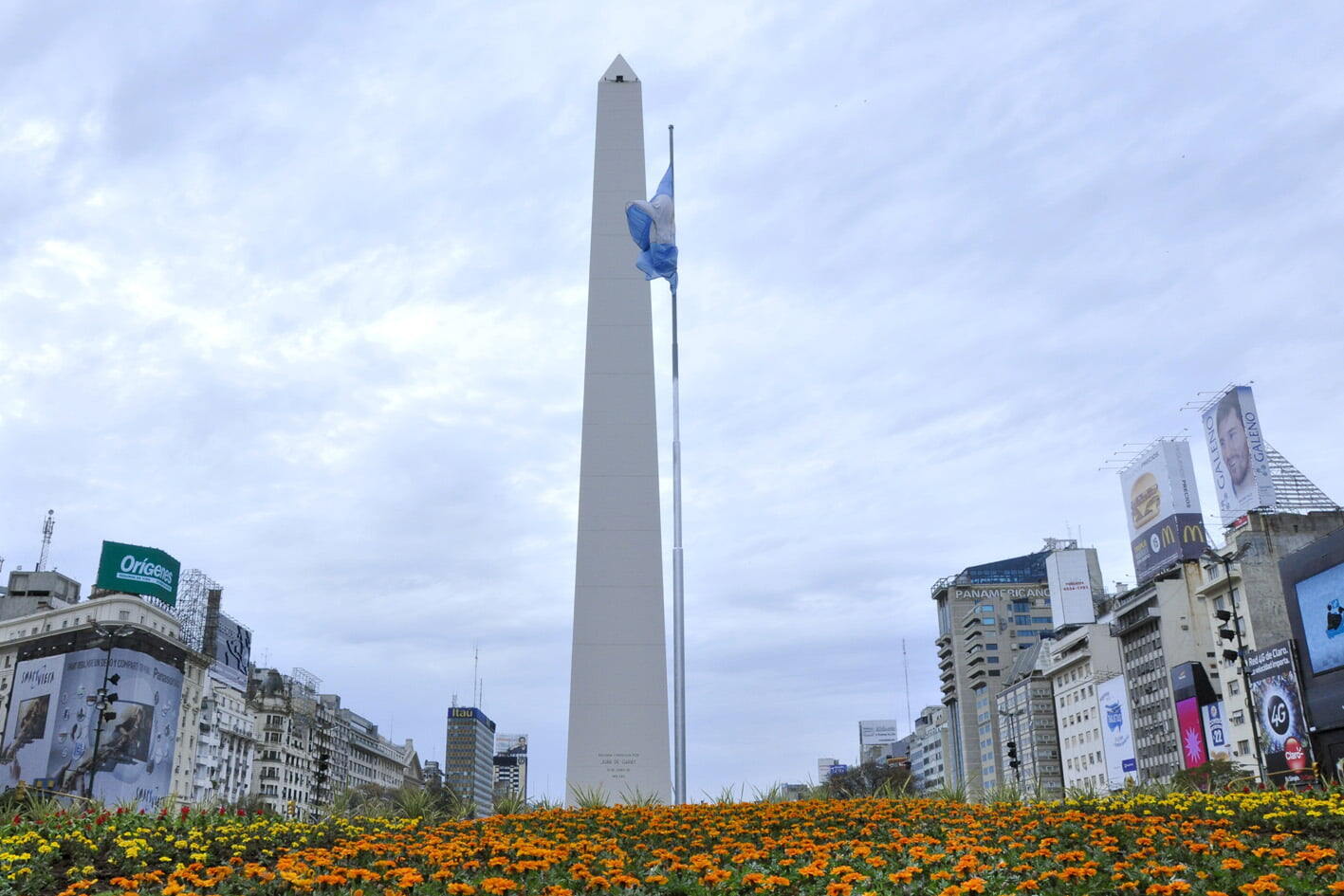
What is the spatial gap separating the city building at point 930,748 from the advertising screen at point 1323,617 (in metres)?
114

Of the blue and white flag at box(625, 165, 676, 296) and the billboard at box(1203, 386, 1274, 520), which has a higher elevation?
the billboard at box(1203, 386, 1274, 520)

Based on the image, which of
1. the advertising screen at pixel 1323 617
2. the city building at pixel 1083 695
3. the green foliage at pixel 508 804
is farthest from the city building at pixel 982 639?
the green foliage at pixel 508 804

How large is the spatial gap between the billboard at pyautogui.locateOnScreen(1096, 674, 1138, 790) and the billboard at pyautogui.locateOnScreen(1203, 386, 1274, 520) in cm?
2279

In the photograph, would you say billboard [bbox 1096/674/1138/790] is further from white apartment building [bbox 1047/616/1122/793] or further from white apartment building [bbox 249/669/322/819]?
white apartment building [bbox 249/669/322/819]

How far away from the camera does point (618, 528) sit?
2142cm

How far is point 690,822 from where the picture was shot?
456 inches

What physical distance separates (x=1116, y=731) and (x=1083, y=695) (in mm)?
9641

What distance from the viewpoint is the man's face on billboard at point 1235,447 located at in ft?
224

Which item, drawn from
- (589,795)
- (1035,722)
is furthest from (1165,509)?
(589,795)

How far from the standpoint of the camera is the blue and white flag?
2214 centimetres

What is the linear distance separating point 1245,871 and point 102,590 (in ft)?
296

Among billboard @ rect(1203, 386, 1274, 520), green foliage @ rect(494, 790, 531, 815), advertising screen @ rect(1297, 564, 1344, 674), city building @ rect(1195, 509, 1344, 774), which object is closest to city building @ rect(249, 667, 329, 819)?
city building @ rect(1195, 509, 1344, 774)

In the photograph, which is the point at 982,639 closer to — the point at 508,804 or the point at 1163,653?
the point at 1163,653

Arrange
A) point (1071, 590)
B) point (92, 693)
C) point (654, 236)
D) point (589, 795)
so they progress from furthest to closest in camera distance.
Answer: point (1071, 590) < point (92, 693) < point (654, 236) < point (589, 795)
